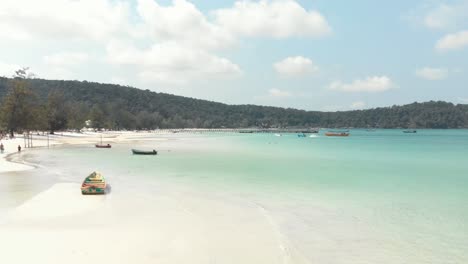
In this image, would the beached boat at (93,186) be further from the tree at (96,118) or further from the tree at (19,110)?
the tree at (96,118)

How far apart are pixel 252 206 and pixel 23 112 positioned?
6172 cm

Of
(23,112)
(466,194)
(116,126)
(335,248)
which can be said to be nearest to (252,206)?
(335,248)

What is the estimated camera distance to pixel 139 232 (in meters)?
11.7

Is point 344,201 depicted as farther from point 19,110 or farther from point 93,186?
point 19,110

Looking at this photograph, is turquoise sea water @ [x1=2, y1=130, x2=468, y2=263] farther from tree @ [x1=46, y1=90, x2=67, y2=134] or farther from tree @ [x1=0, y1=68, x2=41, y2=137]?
tree @ [x1=46, y1=90, x2=67, y2=134]

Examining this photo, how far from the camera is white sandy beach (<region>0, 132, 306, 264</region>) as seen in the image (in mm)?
9594

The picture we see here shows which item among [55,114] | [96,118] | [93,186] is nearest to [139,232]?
[93,186]

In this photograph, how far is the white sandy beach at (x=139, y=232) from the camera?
9.59 m

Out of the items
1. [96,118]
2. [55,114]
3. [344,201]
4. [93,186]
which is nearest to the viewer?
[344,201]

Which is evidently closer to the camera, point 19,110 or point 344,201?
point 344,201

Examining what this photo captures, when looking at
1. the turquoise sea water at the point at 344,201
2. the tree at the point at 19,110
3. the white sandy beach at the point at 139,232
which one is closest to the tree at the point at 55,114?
the tree at the point at 19,110

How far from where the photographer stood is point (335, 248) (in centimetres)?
1062

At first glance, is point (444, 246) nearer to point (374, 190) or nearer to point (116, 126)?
point (374, 190)

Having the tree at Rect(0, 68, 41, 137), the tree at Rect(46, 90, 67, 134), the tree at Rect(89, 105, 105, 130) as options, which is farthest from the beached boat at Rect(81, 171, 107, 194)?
the tree at Rect(89, 105, 105, 130)
